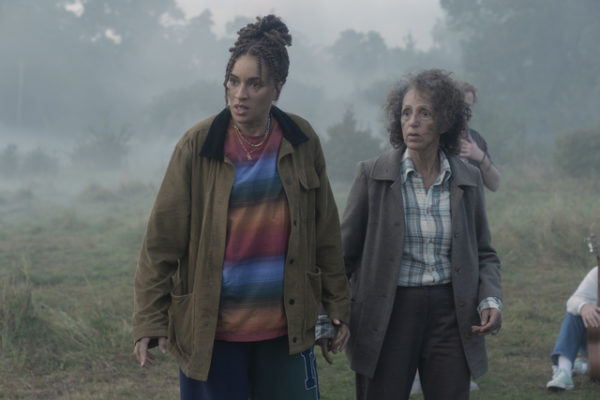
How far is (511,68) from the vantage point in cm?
3102

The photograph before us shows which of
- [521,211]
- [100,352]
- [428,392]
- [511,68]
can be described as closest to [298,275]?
[428,392]

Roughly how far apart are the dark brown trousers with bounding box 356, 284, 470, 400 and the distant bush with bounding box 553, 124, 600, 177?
58.6ft

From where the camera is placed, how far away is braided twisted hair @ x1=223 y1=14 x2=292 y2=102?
239 centimetres

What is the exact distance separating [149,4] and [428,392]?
4942 centimetres

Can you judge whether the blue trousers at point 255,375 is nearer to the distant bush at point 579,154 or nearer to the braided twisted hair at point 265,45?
the braided twisted hair at point 265,45

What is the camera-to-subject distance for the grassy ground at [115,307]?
482 centimetres

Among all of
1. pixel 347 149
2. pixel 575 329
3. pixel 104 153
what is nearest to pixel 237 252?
pixel 575 329

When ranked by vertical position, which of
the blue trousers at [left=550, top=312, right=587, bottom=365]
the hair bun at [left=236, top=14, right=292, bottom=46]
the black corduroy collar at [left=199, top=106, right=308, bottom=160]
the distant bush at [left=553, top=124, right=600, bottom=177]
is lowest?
the blue trousers at [left=550, top=312, right=587, bottom=365]

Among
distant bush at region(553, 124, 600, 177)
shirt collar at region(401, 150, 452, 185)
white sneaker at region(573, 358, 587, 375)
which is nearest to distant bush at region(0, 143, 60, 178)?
distant bush at region(553, 124, 600, 177)

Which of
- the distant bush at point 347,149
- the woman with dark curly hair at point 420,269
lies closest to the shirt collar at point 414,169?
the woman with dark curly hair at point 420,269

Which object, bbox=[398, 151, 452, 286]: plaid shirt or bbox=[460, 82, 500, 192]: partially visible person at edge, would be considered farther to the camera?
bbox=[460, 82, 500, 192]: partially visible person at edge

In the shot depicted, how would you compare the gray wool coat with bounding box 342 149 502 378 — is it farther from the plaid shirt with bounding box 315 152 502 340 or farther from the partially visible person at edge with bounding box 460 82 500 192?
the partially visible person at edge with bounding box 460 82 500 192

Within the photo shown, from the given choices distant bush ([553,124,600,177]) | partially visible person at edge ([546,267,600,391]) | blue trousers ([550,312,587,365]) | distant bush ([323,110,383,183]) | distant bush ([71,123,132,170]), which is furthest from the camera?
distant bush ([71,123,132,170])

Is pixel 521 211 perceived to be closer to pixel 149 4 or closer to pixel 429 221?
pixel 429 221
